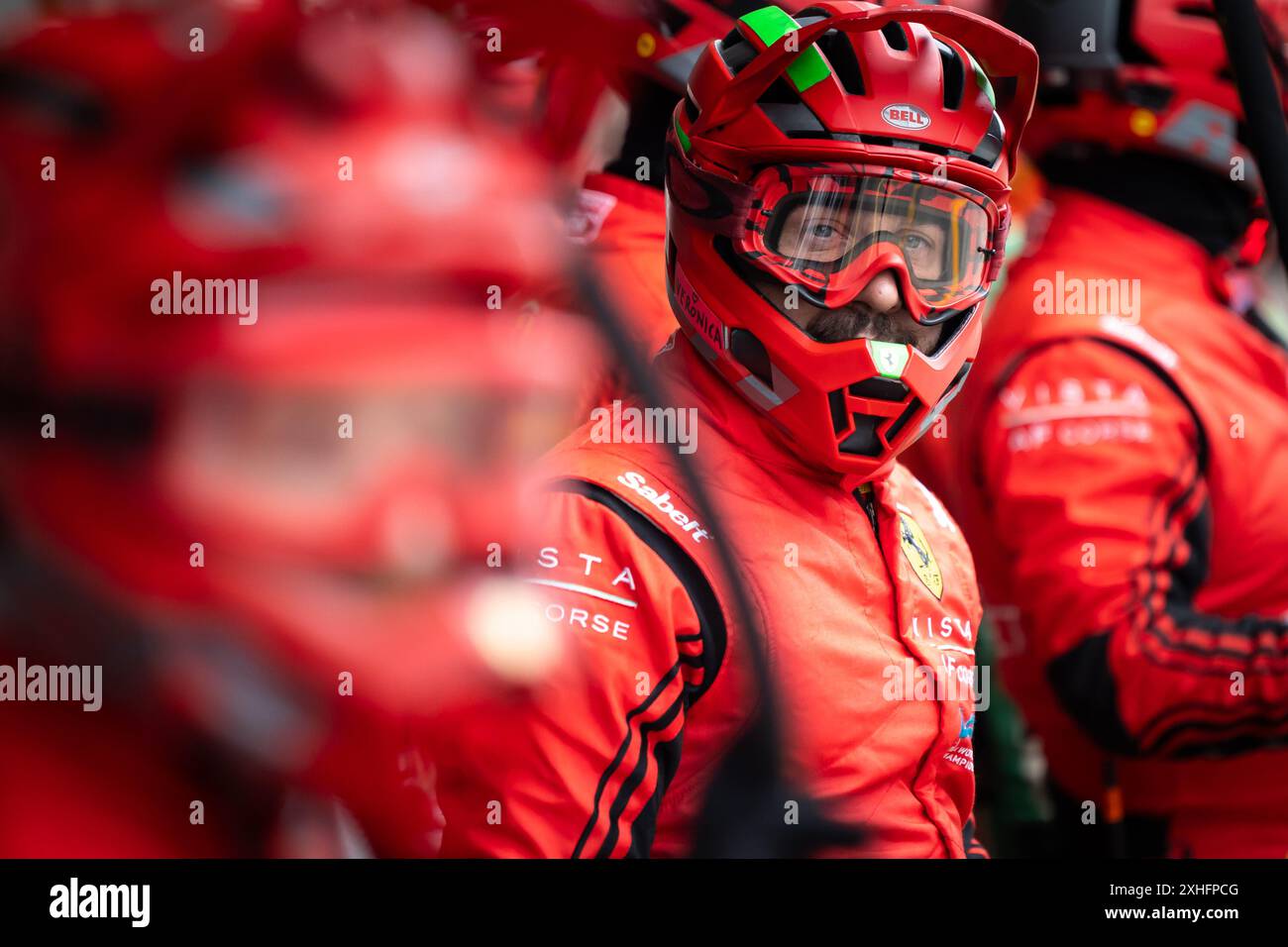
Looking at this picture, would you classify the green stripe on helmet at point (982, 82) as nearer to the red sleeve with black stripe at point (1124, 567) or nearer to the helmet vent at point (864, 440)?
the helmet vent at point (864, 440)

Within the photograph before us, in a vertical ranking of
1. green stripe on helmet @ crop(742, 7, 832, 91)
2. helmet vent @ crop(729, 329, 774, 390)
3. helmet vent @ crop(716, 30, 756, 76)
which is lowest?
helmet vent @ crop(729, 329, 774, 390)

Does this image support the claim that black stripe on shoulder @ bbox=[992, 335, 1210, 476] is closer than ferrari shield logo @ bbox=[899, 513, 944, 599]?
No

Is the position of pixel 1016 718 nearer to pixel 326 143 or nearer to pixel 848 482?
pixel 848 482

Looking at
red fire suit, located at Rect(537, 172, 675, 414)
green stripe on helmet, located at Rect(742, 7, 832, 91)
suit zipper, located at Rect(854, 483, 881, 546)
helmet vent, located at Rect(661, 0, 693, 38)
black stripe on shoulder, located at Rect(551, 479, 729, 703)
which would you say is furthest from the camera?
helmet vent, located at Rect(661, 0, 693, 38)

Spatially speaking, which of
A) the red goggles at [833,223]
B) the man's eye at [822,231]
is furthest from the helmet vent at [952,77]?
the man's eye at [822,231]

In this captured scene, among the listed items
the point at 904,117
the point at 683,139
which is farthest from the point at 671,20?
the point at 904,117

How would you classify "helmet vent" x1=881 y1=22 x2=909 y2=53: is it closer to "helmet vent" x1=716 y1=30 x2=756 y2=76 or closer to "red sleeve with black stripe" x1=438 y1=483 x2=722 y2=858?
"helmet vent" x1=716 y1=30 x2=756 y2=76

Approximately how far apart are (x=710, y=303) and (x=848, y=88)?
0.34m

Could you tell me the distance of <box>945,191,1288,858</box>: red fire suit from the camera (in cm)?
274

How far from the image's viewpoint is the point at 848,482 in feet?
6.94

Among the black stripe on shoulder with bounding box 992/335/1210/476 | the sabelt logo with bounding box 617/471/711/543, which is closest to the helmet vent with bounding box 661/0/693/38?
the black stripe on shoulder with bounding box 992/335/1210/476

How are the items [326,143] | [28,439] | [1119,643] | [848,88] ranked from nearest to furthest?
[28,439] < [326,143] < [848,88] < [1119,643]

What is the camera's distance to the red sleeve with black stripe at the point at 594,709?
1.72 metres
